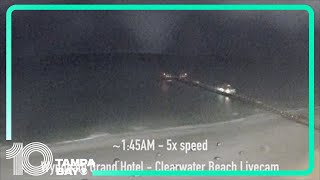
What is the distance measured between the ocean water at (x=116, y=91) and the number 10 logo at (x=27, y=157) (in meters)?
0.04

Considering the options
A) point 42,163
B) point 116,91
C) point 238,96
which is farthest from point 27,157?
point 238,96

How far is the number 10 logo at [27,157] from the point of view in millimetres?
2041

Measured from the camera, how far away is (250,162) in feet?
6.90

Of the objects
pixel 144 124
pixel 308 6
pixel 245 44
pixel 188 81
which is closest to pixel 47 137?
pixel 144 124

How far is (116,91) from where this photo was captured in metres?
2.03

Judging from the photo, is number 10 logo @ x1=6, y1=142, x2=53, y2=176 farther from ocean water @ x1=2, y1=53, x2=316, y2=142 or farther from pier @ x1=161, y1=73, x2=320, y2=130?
pier @ x1=161, y1=73, x2=320, y2=130

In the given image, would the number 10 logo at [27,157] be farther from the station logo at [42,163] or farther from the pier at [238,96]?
the pier at [238,96]

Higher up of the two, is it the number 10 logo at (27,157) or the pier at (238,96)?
the pier at (238,96)

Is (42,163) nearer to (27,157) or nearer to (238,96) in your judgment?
(27,157)

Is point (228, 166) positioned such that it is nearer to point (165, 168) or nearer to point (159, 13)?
point (165, 168)

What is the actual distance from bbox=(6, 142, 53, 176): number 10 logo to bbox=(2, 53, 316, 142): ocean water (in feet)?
0.12

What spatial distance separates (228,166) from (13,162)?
98 centimetres

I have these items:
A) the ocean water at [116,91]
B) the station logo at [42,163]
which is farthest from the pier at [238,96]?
the station logo at [42,163]

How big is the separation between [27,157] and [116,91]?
504 millimetres
